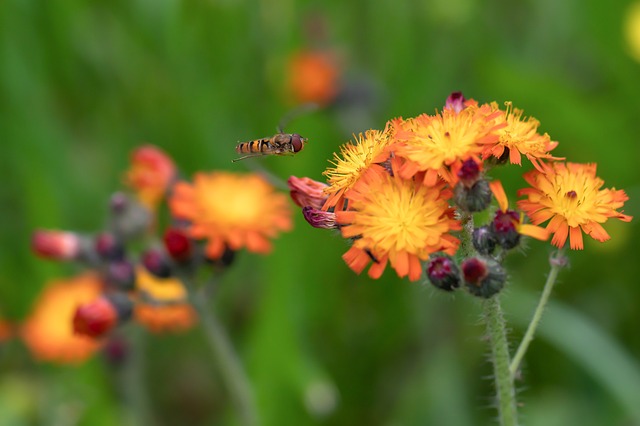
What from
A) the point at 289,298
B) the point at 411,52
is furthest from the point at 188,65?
the point at 289,298

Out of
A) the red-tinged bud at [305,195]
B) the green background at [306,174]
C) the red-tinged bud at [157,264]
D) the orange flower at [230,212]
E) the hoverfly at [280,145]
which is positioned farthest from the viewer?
the green background at [306,174]

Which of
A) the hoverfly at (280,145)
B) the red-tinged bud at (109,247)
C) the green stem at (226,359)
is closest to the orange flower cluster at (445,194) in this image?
the hoverfly at (280,145)

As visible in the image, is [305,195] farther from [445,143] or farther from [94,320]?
[94,320]

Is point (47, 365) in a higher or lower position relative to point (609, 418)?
higher

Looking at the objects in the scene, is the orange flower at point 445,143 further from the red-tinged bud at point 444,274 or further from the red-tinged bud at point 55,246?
the red-tinged bud at point 55,246

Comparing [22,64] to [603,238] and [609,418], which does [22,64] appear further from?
[603,238]

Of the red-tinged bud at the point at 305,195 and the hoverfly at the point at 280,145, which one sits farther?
the hoverfly at the point at 280,145
